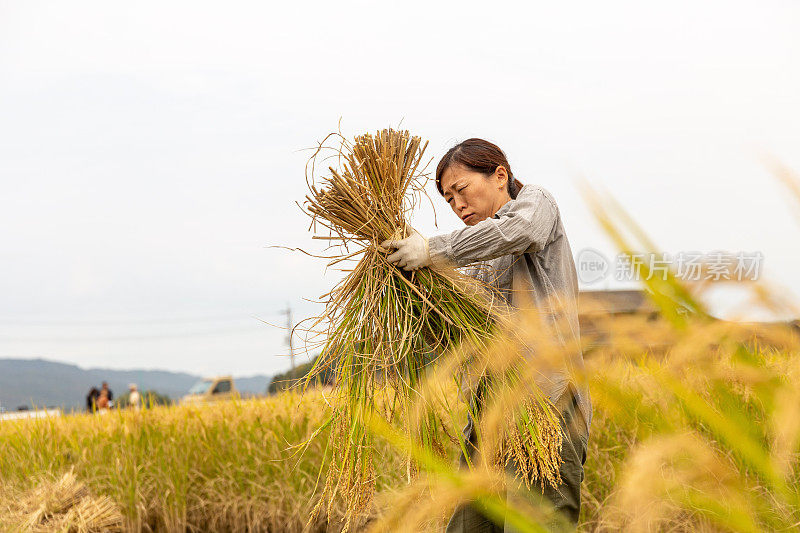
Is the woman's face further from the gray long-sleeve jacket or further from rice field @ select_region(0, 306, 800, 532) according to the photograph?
rice field @ select_region(0, 306, 800, 532)

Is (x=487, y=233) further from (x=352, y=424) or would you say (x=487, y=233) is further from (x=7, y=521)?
(x=7, y=521)

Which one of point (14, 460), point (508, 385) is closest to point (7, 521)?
point (14, 460)

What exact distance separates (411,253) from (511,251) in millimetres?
240

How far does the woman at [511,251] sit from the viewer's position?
Answer: 1588 mm

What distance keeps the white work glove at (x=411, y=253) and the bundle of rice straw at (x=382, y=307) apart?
0.03 metres

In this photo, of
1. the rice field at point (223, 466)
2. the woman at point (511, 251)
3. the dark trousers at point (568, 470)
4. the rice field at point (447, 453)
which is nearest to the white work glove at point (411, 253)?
the woman at point (511, 251)

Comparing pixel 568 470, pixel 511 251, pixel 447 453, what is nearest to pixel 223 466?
pixel 447 453

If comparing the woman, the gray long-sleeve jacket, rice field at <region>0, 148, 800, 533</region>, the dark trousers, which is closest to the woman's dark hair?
the woman

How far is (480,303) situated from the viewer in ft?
5.58

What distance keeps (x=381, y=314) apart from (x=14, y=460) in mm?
3745

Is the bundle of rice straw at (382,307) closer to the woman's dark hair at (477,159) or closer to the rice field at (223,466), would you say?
the woman's dark hair at (477,159)

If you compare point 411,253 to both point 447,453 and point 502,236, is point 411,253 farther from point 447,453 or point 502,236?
point 447,453

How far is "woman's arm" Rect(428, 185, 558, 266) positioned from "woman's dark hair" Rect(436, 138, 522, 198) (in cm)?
21

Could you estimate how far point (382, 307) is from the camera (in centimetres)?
163
